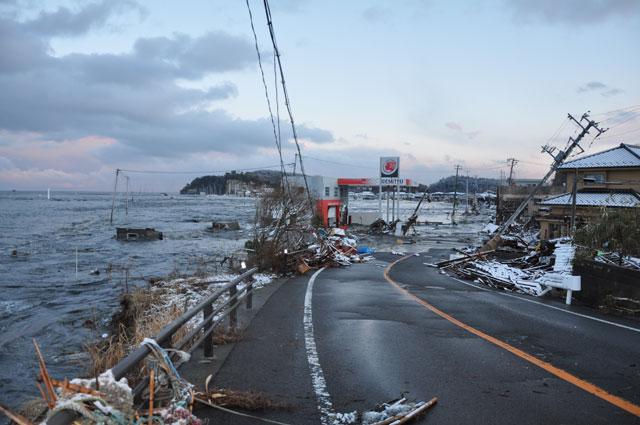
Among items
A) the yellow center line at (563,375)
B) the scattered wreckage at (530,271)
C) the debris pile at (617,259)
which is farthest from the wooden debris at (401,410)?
the debris pile at (617,259)

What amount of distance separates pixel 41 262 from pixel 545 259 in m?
29.2

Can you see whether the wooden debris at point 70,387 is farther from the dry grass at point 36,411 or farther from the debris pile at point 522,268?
the debris pile at point 522,268

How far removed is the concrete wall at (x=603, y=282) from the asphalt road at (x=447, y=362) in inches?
49.1

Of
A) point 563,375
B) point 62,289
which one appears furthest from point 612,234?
point 62,289

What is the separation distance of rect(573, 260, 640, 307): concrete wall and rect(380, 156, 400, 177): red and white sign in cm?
3954

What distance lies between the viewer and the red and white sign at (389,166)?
5150cm

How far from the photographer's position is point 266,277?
15648mm

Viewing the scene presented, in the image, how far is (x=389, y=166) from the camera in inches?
2045

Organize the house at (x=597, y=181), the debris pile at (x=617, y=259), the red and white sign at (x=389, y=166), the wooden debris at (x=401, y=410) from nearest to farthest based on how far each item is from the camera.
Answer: the wooden debris at (x=401, y=410), the debris pile at (x=617, y=259), the house at (x=597, y=181), the red and white sign at (x=389, y=166)

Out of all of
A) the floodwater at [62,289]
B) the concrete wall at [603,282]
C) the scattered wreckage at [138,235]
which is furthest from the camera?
the scattered wreckage at [138,235]

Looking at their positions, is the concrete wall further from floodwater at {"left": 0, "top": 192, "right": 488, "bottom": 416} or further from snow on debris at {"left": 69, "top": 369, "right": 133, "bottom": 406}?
floodwater at {"left": 0, "top": 192, "right": 488, "bottom": 416}

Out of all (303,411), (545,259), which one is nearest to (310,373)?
(303,411)

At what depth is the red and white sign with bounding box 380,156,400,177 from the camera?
169 ft

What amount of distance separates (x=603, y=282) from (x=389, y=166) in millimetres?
41392
